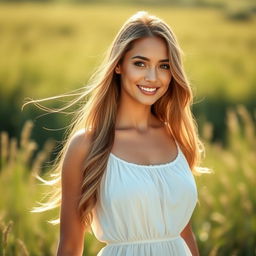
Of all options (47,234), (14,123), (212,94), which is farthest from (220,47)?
(47,234)

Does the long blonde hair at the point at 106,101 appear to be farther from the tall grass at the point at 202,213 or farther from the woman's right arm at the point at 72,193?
the tall grass at the point at 202,213

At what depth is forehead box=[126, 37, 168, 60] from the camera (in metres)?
2.88

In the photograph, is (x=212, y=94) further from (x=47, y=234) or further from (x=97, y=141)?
(x=97, y=141)

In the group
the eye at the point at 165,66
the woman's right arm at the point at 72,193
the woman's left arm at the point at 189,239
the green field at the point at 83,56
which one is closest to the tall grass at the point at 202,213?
the woman's left arm at the point at 189,239

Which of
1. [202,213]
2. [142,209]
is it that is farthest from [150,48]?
[202,213]

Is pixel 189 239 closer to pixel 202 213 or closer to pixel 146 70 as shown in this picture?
pixel 146 70

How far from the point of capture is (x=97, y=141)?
280 cm

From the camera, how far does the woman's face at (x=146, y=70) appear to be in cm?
288

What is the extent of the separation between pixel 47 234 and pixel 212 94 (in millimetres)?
4533

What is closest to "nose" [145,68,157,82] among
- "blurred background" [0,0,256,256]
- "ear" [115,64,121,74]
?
"ear" [115,64,121,74]

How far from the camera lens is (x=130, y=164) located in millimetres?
2824

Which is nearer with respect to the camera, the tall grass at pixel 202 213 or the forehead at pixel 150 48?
the forehead at pixel 150 48

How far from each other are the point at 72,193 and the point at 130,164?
244mm

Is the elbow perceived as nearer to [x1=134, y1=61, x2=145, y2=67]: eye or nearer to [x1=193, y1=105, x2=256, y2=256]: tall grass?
Result: [x1=134, y1=61, x2=145, y2=67]: eye
